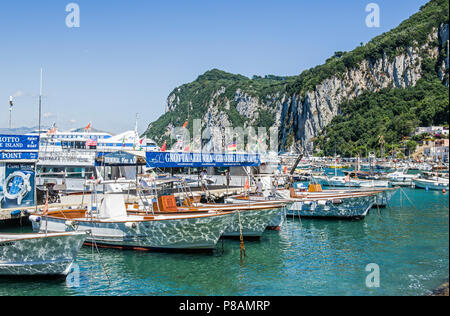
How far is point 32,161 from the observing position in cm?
2792

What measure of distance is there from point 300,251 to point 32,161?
61.5 ft

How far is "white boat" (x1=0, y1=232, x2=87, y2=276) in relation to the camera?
16.3 m

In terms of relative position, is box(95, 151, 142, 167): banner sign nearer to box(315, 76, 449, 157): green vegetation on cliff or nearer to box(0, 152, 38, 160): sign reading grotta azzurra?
box(0, 152, 38, 160): sign reading grotta azzurra

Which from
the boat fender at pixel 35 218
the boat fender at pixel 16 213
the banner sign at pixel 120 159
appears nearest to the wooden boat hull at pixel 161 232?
the boat fender at pixel 35 218

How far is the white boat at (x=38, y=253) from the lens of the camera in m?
16.3

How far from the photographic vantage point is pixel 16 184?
27.8 metres

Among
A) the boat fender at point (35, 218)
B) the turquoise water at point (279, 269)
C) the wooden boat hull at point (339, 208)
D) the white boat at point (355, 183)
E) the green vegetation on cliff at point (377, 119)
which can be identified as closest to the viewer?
the turquoise water at point (279, 269)

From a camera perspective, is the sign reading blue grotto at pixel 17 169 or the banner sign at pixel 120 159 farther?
the banner sign at pixel 120 159

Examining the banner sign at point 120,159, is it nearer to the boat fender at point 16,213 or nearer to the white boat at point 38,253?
the boat fender at point 16,213

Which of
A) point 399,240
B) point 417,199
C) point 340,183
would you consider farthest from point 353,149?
point 399,240

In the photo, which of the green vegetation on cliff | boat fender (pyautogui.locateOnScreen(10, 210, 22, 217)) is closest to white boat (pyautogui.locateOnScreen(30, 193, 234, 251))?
boat fender (pyautogui.locateOnScreen(10, 210, 22, 217))

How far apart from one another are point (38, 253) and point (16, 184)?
13.2m

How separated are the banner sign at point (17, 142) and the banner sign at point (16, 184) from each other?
4.01 ft
